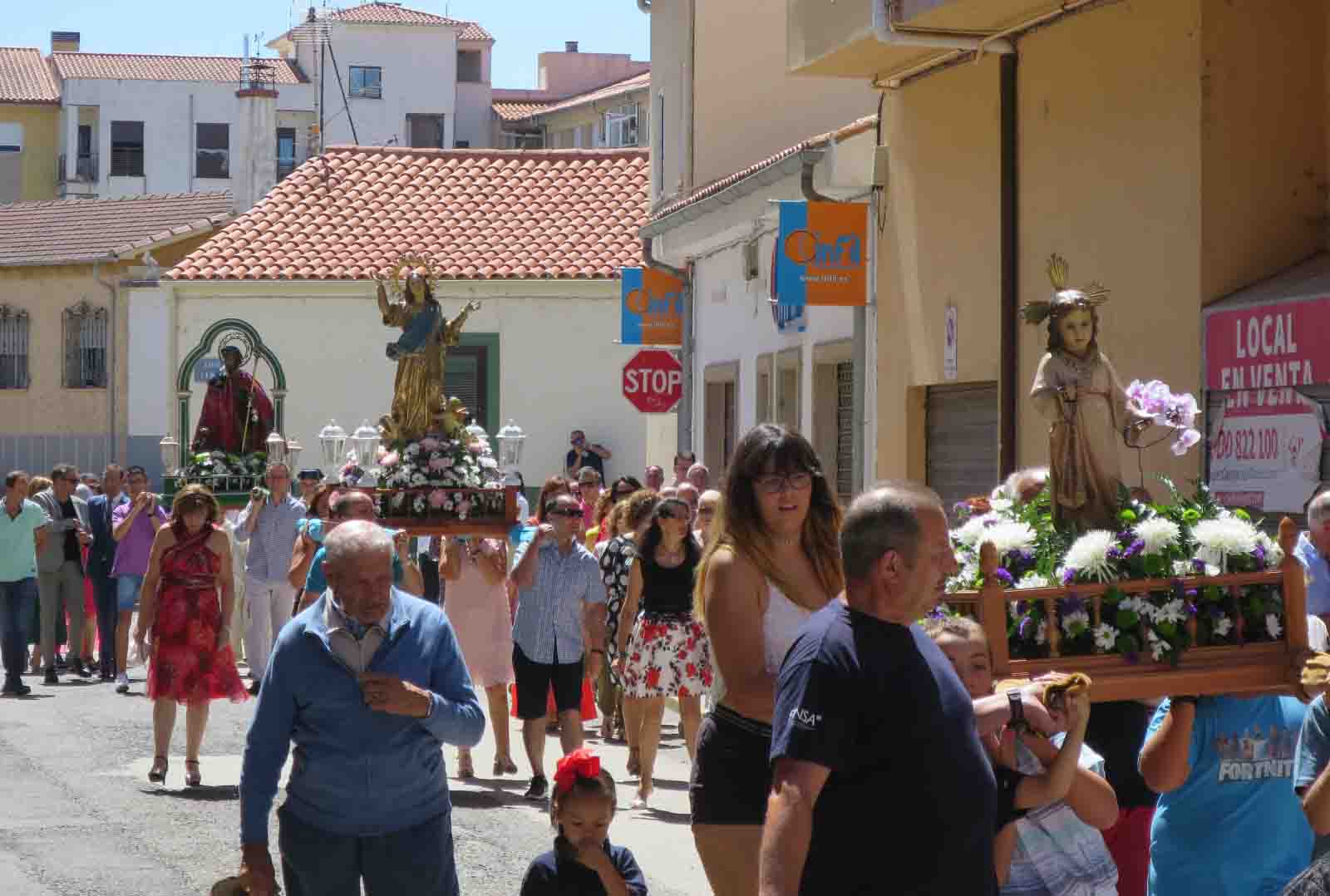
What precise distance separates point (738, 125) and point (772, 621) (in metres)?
21.0

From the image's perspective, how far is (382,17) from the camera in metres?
69.0

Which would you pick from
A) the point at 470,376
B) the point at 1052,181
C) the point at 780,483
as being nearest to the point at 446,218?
the point at 470,376

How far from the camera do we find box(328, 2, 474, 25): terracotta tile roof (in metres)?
68.4

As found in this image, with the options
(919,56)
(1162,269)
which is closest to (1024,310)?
(1162,269)

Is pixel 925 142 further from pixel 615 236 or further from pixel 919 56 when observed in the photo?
pixel 615 236

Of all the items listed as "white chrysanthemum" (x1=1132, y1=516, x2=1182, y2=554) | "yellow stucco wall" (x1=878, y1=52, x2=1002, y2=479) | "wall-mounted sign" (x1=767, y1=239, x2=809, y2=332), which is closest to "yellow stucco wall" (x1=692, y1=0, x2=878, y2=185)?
"wall-mounted sign" (x1=767, y1=239, x2=809, y2=332)

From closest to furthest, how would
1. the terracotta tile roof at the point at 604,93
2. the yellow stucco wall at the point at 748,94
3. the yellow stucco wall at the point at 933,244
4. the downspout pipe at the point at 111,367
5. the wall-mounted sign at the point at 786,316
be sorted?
1. the yellow stucco wall at the point at 933,244
2. the wall-mounted sign at the point at 786,316
3. the yellow stucco wall at the point at 748,94
4. the downspout pipe at the point at 111,367
5. the terracotta tile roof at the point at 604,93

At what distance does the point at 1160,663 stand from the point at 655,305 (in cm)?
2169

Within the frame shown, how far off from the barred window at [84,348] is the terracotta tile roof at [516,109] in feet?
77.7

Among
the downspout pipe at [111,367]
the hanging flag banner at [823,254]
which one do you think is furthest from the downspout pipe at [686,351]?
the downspout pipe at [111,367]

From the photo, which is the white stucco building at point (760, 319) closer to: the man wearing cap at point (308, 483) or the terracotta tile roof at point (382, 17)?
the man wearing cap at point (308, 483)

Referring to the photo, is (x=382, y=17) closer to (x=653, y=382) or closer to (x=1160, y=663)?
(x=653, y=382)

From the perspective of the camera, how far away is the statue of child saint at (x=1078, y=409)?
7457mm

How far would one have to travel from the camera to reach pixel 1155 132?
43.7 feet
